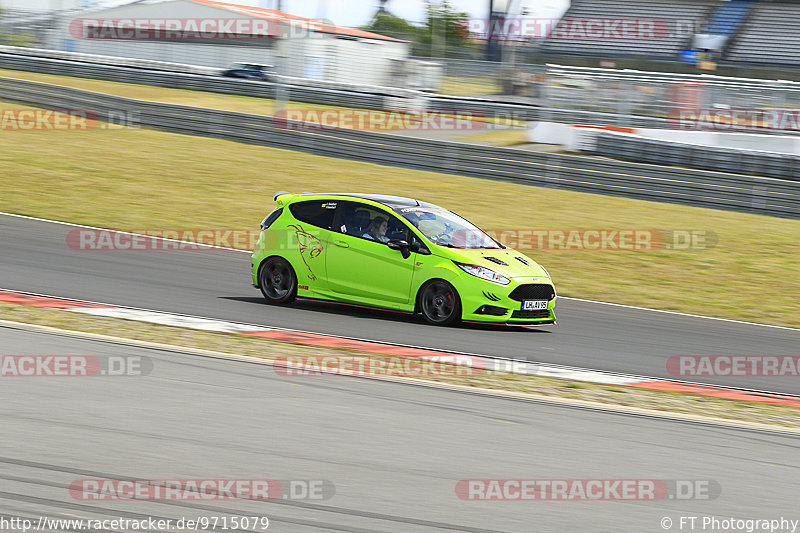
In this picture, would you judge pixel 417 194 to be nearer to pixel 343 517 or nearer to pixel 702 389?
pixel 702 389

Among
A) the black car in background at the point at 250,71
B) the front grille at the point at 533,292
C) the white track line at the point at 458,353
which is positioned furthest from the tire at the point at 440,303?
the black car in background at the point at 250,71

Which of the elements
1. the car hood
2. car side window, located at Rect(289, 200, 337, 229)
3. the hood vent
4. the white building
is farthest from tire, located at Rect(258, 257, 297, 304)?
the white building

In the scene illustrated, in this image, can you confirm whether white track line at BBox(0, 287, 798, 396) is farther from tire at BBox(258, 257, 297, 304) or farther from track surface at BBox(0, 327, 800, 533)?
track surface at BBox(0, 327, 800, 533)

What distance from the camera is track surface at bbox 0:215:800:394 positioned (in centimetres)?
949

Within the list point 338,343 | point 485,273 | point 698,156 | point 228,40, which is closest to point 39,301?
point 338,343

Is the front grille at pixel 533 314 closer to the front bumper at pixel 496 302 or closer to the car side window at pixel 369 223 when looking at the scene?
the front bumper at pixel 496 302

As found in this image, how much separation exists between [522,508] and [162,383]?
9.96ft

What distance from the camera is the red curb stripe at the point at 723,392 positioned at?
26.6ft

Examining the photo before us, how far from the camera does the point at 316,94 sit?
3228cm

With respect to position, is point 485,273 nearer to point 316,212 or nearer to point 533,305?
point 533,305

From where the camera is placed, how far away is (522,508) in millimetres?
4645

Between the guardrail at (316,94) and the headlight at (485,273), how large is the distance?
56.1 ft

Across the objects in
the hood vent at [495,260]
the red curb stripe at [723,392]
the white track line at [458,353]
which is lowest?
the red curb stripe at [723,392]

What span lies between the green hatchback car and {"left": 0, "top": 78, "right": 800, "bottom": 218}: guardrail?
382 inches
